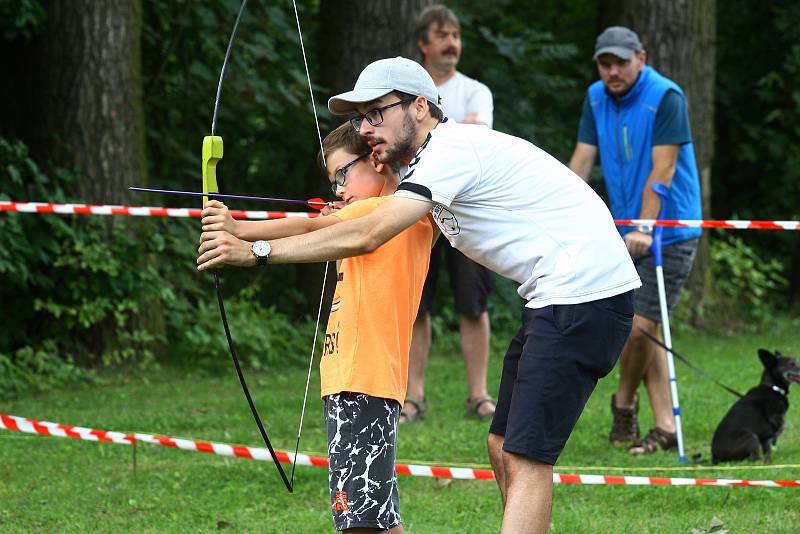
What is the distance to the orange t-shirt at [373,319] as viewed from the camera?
374 centimetres

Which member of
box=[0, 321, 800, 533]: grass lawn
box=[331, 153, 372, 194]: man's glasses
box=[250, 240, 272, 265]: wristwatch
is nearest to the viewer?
box=[250, 240, 272, 265]: wristwatch

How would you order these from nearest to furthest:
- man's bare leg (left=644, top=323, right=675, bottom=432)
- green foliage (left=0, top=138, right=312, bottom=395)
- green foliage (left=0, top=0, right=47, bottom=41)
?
man's bare leg (left=644, top=323, right=675, bottom=432) < green foliage (left=0, top=138, right=312, bottom=395) < green foliage (left=0, top=0, right=47, bottom=41)

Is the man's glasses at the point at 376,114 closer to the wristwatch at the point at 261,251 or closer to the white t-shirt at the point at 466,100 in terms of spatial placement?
the wristwatch at the point at 261,251

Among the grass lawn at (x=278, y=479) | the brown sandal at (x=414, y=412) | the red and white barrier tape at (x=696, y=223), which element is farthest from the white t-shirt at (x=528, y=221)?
the brown sandal at (x=414, y=412)

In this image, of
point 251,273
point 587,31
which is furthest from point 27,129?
point 587,31

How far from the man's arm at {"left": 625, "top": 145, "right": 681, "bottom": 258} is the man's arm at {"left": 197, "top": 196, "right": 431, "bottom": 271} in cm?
283

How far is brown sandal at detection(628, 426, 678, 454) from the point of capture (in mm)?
6305

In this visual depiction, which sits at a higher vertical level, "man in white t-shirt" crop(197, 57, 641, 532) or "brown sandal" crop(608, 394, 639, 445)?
"man in white t-shirt" crop(197, 57, 641, 532)

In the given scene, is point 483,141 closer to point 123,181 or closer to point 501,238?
point 501,238

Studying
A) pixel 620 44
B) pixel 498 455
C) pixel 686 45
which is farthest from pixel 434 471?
pixel 686 45

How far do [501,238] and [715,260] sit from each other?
10384 millimetres

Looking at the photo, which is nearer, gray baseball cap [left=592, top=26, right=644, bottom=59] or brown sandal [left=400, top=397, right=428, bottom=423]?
gray baseball cap [left=592, top=26, right=644, bottom=59]

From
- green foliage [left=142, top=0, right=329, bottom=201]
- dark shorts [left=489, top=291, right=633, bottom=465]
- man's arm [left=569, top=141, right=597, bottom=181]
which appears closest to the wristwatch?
dark shorts [left=489, top=291, right=633, bottom=465]

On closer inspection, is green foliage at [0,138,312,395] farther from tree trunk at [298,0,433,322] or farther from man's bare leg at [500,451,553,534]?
man's bare leg at [500,451,553,534]
